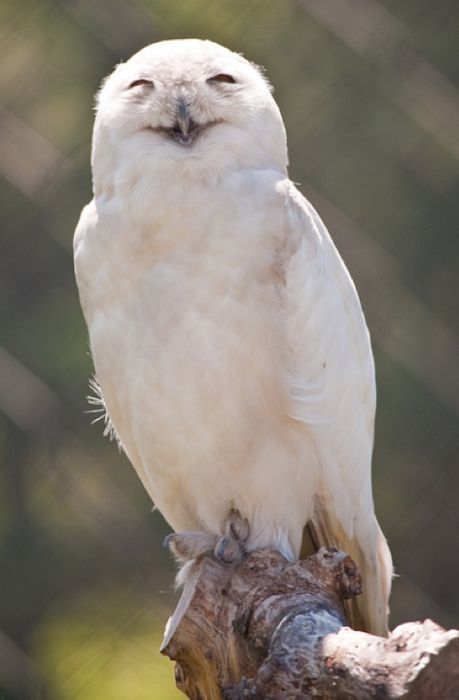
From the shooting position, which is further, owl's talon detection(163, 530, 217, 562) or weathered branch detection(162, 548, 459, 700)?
owl's talon detection(163, 530, 217, 562)

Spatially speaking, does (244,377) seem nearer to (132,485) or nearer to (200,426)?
(200,426)

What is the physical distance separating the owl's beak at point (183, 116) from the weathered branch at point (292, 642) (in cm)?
73

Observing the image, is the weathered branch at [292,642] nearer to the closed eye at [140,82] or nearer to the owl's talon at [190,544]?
the owl's talon at [190,544]

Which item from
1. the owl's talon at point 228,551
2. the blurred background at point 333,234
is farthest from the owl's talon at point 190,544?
the blurred background at point 333,234

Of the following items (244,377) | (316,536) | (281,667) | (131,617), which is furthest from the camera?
(131,617)

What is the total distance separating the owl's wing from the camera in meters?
2.77

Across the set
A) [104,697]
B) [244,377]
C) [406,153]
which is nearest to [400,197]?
[406,153]

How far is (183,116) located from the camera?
2.76m

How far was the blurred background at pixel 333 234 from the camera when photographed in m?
4.52

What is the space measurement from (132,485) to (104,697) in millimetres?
1101

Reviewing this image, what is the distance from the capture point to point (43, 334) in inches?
186

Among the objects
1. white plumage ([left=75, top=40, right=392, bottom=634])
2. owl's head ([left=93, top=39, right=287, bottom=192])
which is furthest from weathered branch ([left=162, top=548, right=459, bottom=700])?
owl's head ([left=93, top=39, right=287, bottom=192])

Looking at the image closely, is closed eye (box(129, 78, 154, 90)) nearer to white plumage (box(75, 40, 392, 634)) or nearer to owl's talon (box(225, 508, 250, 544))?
white plumage (box(75, 40, 392, 634))

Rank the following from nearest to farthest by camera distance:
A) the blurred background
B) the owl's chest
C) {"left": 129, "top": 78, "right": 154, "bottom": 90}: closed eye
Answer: the owl's chest, {"left": 129, "top": 78, "right": 154, "bottom": 90}: closed eye, the blurred background
